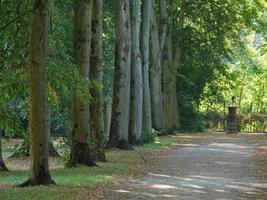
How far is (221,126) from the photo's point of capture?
2121 inches

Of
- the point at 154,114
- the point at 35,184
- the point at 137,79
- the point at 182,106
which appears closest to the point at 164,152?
the point at 137,79

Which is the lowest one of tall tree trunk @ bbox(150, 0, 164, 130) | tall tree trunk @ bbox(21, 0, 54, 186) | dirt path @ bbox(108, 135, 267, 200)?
dirt path @ bbox(108, 135, 267, 200)

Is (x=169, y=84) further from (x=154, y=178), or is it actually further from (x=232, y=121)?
(x=154, y=178)

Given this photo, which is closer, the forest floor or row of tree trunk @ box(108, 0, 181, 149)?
the forest floor

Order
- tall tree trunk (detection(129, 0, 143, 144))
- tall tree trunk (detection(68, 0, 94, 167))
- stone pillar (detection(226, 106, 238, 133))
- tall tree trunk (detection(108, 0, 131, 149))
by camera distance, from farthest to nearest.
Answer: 1. stone pillar (detection(226, 106, 238, 133))
2. tall tree trunk (detection(129, 0, 143, 144))
3. tall tree trunk (detection(108, 0, 131, 149))
4. tall tree trunk (detection(68, 0, 94, 167))

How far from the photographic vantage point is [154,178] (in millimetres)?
15320

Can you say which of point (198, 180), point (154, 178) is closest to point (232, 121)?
point (154, 178)

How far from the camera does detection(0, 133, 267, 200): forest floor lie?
11922mm

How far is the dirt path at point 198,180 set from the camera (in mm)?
12180

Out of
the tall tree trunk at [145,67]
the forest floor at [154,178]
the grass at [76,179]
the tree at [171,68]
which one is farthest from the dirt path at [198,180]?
the tree at [171,68]

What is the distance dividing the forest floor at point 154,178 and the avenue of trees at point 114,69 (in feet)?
2.76

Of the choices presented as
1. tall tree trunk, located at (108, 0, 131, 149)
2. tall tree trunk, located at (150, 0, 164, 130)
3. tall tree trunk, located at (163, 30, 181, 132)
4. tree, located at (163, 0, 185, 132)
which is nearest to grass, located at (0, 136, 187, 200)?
tall tree trunk, located at (108, 0, 131, 149)

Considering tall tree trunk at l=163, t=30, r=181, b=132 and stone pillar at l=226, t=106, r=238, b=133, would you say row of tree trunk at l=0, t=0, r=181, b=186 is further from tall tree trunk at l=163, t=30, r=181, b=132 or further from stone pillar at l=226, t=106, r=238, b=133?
stone pillar at l=226, t=106, r=238, b=133

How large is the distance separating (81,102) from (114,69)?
826cm
